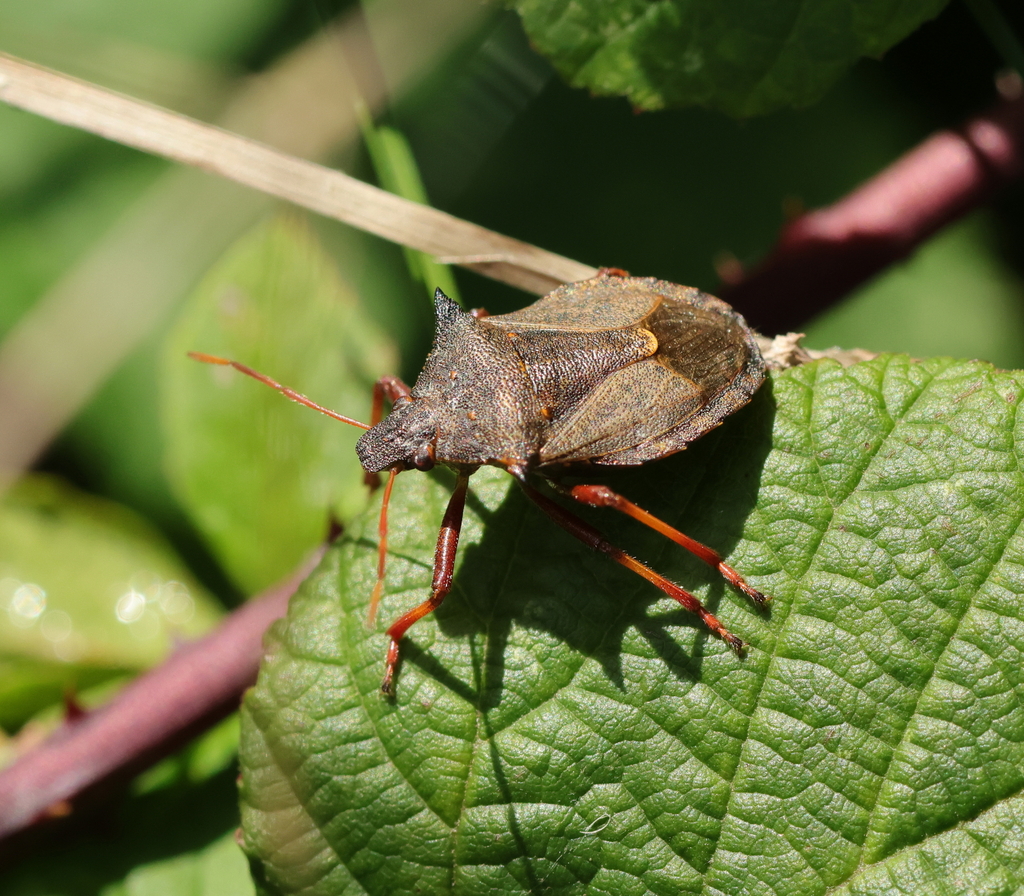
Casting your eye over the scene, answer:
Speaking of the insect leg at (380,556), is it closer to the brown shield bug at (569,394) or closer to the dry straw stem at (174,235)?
the brown shield bug at (569,394)

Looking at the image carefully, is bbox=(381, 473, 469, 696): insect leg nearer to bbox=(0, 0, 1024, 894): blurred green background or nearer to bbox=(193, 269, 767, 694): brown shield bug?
bbox=(193, 269, 767, 694): brown shield bug

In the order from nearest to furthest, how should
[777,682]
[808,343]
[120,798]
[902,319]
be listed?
[777,682], [120,798], [808,343], [902,319]

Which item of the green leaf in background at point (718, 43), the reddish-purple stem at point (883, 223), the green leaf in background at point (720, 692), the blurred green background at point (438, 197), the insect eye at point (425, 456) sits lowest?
the green leaf in background at point (720, 692)

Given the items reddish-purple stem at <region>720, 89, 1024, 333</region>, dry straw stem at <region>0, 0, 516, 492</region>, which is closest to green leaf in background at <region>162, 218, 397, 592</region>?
dry straw stem at <region>0, 0, 516, 492</region>

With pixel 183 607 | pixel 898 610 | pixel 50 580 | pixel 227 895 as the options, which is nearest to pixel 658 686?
pixel 898 610

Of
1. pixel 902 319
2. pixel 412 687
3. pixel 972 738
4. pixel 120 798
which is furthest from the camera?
pixel 902 319

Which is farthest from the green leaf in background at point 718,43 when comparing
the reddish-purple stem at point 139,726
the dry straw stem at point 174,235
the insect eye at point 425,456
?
the reddish-purple stem at point 139,726

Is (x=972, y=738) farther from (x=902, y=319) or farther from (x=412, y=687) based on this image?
(x=902, y=319)
